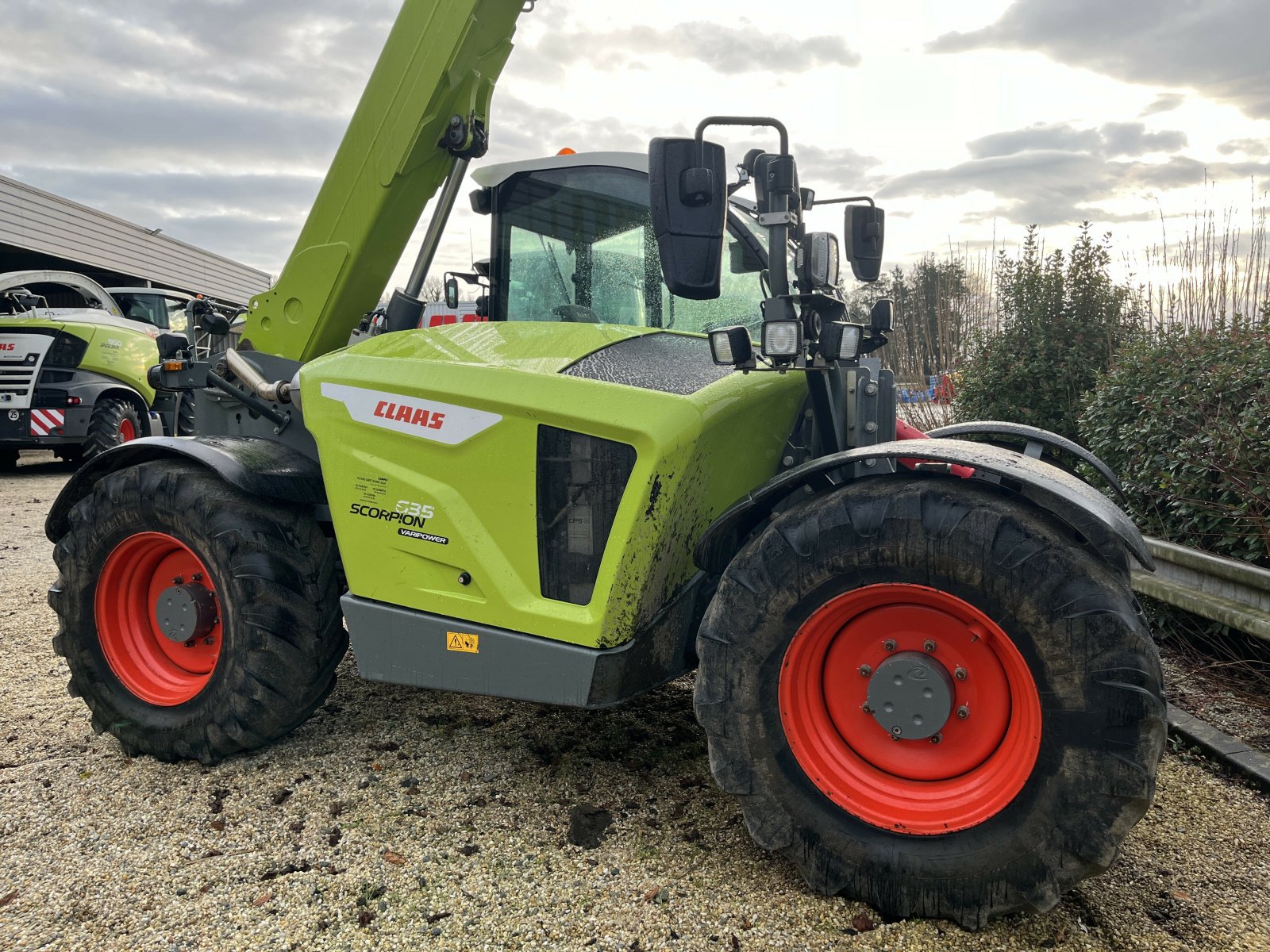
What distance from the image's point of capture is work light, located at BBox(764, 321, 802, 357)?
238 cm

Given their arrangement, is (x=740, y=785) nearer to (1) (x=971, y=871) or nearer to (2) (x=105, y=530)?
(1) (x=971, y=871)

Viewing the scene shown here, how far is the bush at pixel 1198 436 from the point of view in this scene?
4.00m

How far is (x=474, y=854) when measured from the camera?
2.68 meters

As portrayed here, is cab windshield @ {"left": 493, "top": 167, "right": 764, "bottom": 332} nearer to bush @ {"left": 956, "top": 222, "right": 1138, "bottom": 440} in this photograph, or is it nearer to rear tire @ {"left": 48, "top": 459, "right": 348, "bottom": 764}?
rear tire @ {"left": 48, "top": 459, "right": 348, "bottom": 764}

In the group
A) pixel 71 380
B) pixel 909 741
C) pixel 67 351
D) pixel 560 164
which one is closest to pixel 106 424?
pixel 71 380

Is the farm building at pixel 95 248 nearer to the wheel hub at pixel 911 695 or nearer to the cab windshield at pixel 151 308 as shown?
the cab windshield at pixel 151 308

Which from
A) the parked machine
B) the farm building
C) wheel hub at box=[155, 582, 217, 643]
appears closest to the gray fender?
wheel hub at box=[155, 582, 217, 643]

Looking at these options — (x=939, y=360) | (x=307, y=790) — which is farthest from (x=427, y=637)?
(x=939, y=360)

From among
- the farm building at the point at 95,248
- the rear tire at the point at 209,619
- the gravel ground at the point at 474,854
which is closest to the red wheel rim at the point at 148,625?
the rear tire at the point at 209,619

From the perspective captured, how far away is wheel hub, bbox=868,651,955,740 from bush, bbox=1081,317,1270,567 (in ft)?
7.99

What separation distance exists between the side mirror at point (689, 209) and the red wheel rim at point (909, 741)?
2.99 ft

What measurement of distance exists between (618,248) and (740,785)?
1.92 meters

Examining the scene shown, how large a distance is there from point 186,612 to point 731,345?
2.26 meters

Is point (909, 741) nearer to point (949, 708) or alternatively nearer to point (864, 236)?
point (949, 708)
